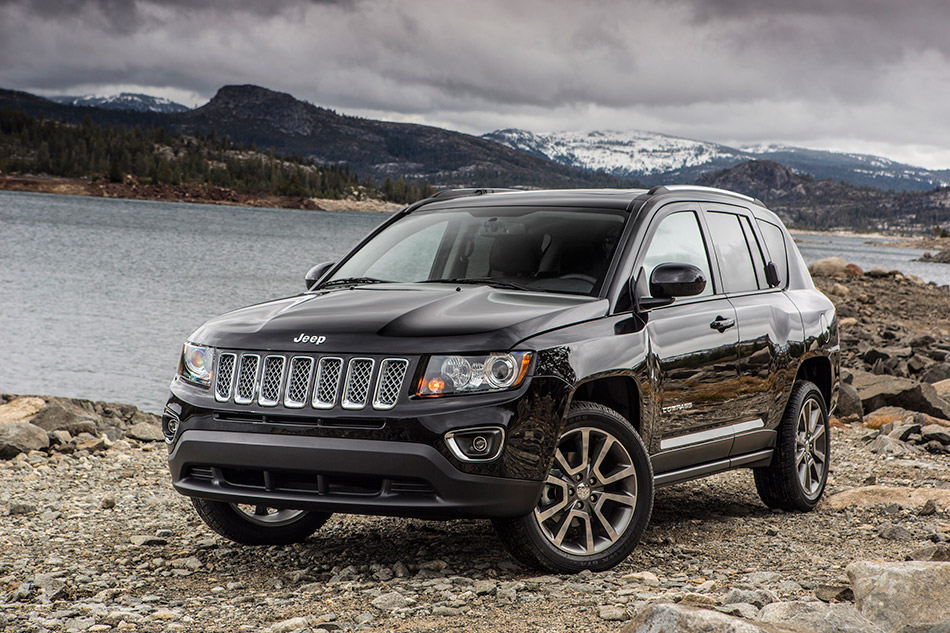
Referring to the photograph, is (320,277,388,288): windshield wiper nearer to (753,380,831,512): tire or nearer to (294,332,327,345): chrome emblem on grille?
(294,332,327,345): chrome emblem on grille

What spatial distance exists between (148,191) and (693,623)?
6757 inches

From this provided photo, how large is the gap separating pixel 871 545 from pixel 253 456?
3.69 m

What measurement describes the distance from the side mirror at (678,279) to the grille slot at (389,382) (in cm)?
145

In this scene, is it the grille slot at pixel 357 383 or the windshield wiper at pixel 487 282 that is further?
the windshield wiper at pixel 487 282

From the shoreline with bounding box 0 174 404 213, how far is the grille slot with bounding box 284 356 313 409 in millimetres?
160782

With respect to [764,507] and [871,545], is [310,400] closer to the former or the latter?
[871,545]

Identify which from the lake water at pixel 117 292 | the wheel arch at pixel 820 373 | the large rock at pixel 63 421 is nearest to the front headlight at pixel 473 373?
the wheel arch at pixel 820 373

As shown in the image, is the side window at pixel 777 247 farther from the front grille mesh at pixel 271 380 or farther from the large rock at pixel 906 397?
the large rock at pixel 906 397

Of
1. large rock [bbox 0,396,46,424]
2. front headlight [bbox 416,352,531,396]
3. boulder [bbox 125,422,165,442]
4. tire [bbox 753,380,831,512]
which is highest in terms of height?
front headlight [bbox 416,352,531,396]

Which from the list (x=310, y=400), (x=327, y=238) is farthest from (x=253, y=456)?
(x=327, y=238)

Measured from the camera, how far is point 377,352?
14.9 ft

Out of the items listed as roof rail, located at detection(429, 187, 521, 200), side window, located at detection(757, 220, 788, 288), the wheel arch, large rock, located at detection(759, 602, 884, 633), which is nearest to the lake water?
roof rail, located at detection(429, 187, 521, 200)

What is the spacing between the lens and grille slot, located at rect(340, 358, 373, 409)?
177 inches

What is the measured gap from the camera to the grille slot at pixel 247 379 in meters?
4.73
